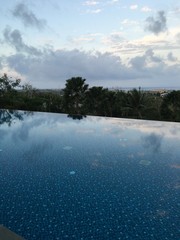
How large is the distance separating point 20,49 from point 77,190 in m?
26.4

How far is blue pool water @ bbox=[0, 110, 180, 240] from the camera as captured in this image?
3729 mm

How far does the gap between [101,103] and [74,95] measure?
8.46 feet

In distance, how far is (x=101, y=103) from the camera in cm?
1958

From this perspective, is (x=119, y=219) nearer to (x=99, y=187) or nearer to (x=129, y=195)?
(x=129, y=195)

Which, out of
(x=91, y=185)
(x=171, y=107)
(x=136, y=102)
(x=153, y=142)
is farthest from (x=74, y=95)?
(x=91, y=185)

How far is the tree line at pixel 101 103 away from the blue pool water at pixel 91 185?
732cm

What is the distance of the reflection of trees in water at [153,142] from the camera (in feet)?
28.9

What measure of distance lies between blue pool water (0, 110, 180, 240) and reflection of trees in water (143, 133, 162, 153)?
0.04 metres

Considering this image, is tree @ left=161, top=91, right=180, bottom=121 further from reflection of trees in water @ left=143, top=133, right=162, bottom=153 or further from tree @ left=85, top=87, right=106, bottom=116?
reflection of trees in water @ left=143, top=133, right=162, bottom=153

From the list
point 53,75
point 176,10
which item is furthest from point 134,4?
point 53,75

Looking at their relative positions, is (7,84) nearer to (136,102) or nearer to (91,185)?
(136,102)

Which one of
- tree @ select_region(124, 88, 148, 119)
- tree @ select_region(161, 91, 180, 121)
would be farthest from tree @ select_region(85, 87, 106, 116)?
tree @ select_region(161, 91, 180, 121)

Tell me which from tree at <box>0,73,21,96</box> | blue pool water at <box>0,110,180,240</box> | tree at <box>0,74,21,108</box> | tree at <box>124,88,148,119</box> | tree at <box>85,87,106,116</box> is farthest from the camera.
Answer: tree at <box>0,73,21,96</box>

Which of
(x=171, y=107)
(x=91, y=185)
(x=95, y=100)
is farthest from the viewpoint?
(x=95, y=100)
